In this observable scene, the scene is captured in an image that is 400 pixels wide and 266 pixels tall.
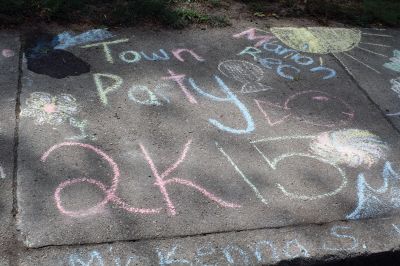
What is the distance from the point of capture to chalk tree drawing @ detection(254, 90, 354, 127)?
A: 358cm

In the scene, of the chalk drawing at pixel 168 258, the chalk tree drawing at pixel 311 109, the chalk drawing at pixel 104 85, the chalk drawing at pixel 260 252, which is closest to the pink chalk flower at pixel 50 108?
the chalk drawing at pixel 104 85

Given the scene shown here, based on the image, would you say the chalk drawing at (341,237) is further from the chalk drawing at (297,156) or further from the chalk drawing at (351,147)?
the chalk drawing at (351,147)

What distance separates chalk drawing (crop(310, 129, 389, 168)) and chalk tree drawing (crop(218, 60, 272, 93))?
71 cm

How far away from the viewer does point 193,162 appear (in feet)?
10.1

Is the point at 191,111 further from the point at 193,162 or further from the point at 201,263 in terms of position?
the point at 201,263

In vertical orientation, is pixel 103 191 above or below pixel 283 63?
below

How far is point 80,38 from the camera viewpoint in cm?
416

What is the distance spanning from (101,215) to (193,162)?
2.33ft

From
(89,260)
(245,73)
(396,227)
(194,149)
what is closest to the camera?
(89,260)

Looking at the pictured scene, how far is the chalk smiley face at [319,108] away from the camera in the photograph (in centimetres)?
361

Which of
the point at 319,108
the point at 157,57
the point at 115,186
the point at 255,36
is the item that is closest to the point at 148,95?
the point at 157,57

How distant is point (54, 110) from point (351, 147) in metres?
2.06

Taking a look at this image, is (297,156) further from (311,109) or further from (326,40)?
(326,40)

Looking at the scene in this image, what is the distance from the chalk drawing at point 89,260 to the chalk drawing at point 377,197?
4.71 feet
